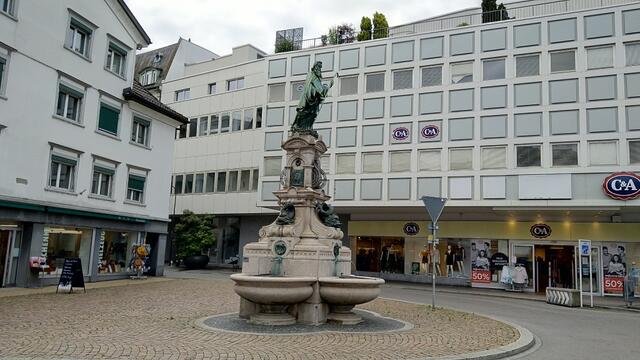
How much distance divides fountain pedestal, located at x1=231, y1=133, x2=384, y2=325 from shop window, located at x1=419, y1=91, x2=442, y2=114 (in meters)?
16.8

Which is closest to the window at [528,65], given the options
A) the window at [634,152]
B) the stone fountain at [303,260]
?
the window at [634,152]

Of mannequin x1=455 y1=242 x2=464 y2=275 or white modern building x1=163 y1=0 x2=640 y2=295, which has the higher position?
white modern building x1=163 y1=0 x2=640 y2=295

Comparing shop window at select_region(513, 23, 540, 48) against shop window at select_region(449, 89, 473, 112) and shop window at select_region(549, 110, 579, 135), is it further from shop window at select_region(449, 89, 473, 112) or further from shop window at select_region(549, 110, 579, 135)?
shop window at select_region(549, 110, 579, 135)

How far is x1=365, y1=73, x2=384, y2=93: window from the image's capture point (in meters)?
31.4

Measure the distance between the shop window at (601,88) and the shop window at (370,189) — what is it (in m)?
11.5

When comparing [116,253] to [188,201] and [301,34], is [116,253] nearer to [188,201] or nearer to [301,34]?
[188,201]

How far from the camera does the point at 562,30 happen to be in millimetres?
27406

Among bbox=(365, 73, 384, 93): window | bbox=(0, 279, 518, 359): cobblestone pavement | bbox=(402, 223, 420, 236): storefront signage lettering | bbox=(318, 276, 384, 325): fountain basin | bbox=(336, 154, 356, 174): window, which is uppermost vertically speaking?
bbox=(365, 73, 384, 93): window

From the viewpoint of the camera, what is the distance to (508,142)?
27.6m

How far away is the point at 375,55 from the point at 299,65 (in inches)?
196

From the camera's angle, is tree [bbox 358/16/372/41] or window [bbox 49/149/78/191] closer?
window [bbox 49/149/78/191]

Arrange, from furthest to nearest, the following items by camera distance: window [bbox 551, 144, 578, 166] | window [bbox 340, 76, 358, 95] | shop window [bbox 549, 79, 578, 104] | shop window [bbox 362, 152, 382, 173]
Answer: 1. window [bbox 340, 76, 358, 95]
2. shop window [bbox 362, 152, 382, 173]
3. shop window [bbox 549, 79, 578, 104]
4. window [bbox 551, 144, 578, 166]

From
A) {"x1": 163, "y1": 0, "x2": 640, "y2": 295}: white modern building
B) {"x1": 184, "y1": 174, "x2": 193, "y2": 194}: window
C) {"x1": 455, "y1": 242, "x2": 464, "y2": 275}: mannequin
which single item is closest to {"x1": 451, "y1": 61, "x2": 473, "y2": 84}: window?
{"x1": 163, "y1": 0, "x2": 640, "y2": 295}: white modern building

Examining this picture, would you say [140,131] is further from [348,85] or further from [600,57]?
[600,57]
